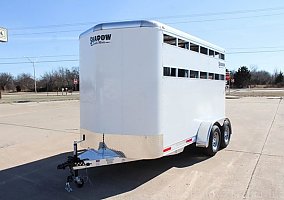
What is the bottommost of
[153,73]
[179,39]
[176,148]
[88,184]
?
[88,184]

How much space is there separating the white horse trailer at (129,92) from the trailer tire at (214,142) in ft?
4.66

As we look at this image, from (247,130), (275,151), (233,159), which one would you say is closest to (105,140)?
(233,159)

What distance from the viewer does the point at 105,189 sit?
5.66 m

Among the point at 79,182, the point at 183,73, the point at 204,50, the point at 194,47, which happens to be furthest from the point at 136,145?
the point at 204,50

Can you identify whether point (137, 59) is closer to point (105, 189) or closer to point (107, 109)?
point (107, 109)

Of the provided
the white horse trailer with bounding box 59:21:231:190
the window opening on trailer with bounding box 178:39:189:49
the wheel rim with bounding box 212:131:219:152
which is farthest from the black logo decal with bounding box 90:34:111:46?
the wheel rim with bounding box 212:131:219:152

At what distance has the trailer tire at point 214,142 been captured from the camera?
779 cm

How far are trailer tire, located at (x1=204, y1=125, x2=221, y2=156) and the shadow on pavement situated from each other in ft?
0.70

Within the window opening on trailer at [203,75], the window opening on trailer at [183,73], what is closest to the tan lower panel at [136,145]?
the window opening on trailer at [183,73]

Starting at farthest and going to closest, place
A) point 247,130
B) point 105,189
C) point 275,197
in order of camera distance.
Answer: point 247,130, point 105,189, point 275,197

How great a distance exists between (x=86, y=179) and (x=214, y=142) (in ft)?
11.6

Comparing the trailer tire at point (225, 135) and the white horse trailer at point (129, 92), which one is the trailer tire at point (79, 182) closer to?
A: the white horse trailer at point (129, 92)

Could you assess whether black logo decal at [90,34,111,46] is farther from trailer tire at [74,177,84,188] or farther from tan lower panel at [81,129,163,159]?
trailer tire at [74,177,84,188]

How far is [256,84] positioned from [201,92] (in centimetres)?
11546
